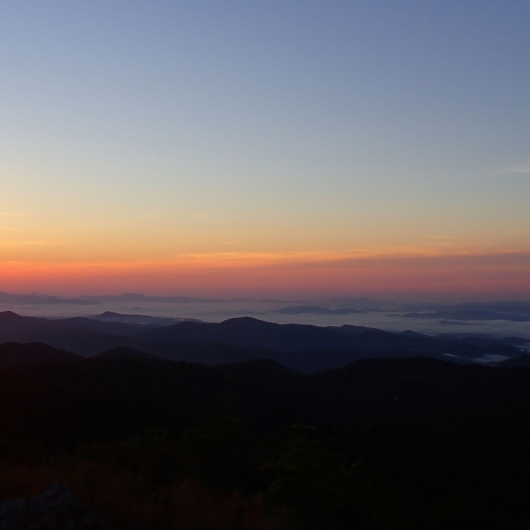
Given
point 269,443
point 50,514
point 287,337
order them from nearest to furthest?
point 50,514, point 269,443, point 287,337

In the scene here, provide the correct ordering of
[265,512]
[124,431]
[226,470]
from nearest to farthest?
[265,512] < [226,470] < [124,431]

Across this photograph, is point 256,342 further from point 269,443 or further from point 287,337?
point 269,443

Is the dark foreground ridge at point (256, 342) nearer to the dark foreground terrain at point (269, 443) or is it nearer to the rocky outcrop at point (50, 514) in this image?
the dark foreground terrain at point (269, 443)

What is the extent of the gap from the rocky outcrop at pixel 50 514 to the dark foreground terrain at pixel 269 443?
3.24 feet

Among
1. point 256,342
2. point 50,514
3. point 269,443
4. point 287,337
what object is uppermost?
point 50,514

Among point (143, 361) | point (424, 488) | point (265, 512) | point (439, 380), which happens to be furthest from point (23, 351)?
point (265, 512)

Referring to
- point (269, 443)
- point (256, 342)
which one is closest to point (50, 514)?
point (269, 443)

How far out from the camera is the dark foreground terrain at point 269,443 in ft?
25.0

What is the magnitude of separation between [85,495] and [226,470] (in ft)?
15.2

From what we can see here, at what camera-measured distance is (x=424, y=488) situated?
835 inches

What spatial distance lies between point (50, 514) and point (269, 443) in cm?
1347

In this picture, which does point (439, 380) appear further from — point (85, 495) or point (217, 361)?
point (85, 495)

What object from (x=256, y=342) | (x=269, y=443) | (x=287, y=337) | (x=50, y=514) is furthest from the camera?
(x=287, y=337)

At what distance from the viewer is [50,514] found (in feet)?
16.4
